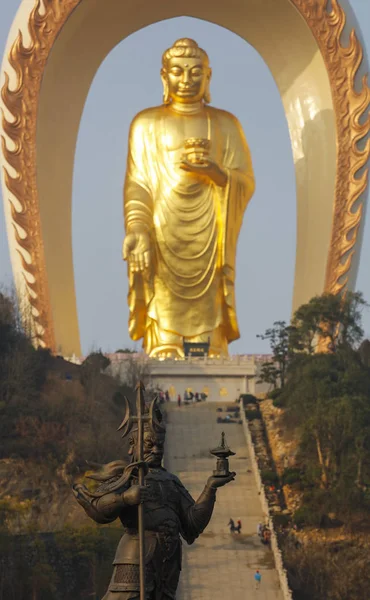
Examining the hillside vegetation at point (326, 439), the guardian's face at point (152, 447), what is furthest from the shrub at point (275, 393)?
the guardian's face at point (152, 447)

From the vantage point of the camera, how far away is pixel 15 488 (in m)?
23.2

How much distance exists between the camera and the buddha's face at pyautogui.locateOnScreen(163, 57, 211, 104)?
93.2ft

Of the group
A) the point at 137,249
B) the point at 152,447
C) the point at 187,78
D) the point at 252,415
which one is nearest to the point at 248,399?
the point at 252,415

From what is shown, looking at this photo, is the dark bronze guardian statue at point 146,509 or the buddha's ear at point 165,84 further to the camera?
the buddha's ear at point 165,84

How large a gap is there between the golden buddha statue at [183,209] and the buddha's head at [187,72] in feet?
0.05

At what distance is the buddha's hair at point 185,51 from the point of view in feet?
93.1

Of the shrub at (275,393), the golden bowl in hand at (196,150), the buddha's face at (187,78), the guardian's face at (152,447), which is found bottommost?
the guardian's face at (152,447)

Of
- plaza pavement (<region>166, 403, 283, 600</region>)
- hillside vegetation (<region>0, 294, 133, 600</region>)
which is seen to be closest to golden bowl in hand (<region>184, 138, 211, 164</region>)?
hillside vegetation (<region>0, 294, 133, 600</region>)

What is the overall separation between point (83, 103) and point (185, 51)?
1962 millimetres

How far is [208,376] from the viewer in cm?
2895

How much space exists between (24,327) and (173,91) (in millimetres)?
4421

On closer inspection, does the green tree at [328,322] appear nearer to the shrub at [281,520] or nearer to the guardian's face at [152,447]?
the shrub at [281,520]

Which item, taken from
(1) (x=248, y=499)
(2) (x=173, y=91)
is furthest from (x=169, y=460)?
(2) (x=173, y=91)

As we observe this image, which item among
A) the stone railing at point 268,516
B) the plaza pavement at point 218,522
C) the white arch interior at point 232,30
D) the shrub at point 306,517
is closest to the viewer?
the stone railing at point 268,516
